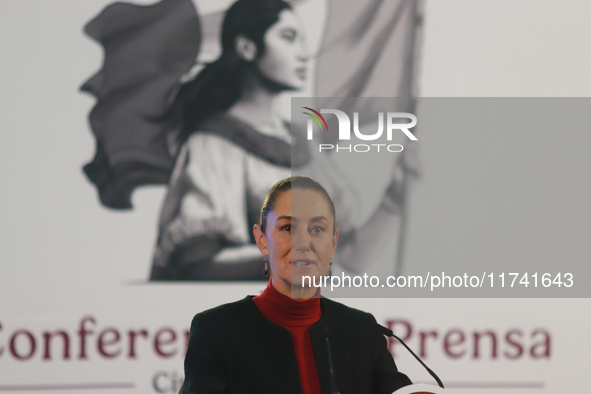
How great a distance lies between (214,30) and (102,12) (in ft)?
1.58

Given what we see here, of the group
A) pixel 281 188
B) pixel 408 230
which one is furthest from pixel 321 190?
pixel 408 230

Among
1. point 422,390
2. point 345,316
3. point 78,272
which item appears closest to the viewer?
point 422,390

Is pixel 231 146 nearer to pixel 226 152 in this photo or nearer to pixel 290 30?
pixel 226 152

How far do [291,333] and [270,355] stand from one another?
2.7 inches

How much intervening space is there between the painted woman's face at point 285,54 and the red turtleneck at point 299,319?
1329mm

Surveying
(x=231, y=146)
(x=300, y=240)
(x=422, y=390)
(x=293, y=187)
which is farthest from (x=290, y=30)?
(x=422, y=390)

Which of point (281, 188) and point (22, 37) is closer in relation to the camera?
point (281, 188)

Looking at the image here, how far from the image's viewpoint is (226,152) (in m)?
2.38

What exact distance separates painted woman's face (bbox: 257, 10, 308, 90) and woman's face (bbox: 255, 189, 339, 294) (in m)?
1.24

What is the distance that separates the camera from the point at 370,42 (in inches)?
95.7

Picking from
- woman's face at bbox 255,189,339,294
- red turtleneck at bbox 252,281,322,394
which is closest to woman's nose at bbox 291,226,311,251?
woman's face at bbox 255,189,339,294

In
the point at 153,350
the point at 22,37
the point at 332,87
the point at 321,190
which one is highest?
the point at 22,37

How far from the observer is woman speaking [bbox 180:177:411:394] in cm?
120

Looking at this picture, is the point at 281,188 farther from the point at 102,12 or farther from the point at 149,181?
the point at 102,12
